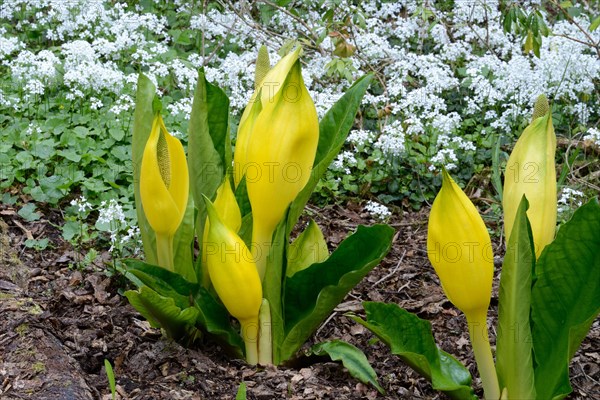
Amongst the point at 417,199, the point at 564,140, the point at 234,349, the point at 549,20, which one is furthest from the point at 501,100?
the point at 234,349

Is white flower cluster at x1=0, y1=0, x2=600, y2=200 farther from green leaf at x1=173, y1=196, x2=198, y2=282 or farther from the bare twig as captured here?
green leaf at x1=173, y1=196, x2=198, y2=282

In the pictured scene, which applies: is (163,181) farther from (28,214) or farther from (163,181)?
(28,214)

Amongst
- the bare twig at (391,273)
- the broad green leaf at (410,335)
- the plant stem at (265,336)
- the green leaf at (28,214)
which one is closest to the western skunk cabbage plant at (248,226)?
the plant stem at (265,336)

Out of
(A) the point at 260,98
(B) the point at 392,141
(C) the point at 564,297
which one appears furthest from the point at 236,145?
(B) the point at 392,141

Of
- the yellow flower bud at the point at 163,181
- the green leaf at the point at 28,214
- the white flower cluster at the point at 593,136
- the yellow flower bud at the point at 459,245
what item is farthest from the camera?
the white flower cluster at the point at 593,136

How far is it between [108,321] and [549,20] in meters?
3.89

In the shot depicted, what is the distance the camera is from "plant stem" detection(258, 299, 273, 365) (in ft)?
6.61

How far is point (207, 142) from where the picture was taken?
2160 millimetres

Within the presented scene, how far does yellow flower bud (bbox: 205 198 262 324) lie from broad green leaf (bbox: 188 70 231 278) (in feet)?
1.06

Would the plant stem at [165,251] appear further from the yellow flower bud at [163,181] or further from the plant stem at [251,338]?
the plant stem at [251,338]

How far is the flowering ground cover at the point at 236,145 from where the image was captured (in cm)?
210

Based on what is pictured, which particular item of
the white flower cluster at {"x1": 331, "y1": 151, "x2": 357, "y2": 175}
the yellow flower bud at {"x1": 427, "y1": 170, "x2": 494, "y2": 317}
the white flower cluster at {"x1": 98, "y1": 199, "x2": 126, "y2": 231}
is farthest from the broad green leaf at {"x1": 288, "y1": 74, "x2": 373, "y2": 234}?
the white flower cluster at {"x1": 331, "y1": 151, "x2": 357, "y2": 175}

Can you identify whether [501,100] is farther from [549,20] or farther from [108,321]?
[108,321]

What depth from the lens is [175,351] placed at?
2086 mm
